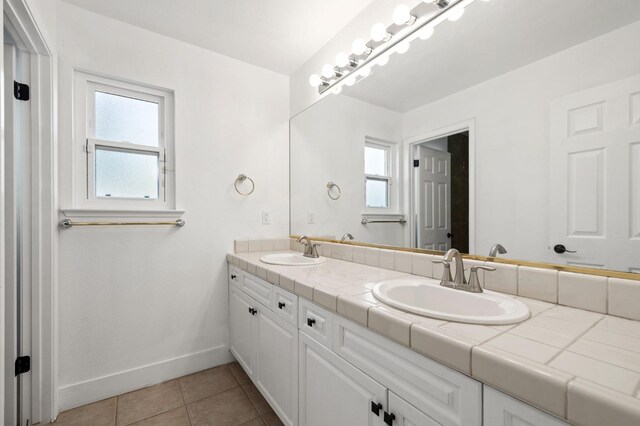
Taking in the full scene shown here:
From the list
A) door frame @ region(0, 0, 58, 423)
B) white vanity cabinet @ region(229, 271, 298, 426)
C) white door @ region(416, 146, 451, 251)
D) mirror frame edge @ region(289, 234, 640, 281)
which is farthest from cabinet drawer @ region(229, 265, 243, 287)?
white door @ region(416, 146, 451, 251)

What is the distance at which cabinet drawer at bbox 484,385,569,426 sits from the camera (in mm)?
512

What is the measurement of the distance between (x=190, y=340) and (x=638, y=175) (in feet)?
7.88

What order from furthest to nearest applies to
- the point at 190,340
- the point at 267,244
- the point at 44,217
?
the point at 267,244, the point at 190,340, the point at 44,217

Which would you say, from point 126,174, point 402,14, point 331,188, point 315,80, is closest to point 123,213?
point 126,174

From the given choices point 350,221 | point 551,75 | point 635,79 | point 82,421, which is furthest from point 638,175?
point 82,421

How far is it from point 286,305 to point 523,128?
1.21 m

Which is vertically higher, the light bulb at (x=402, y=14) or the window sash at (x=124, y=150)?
the light bulb at (x=402, y=14)

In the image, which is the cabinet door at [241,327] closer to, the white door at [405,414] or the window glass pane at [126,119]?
the white door at [405,414]

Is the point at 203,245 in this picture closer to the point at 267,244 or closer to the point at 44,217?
the point at 267,244

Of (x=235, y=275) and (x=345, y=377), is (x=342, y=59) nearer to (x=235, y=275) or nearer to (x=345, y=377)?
(x=235, y=275)

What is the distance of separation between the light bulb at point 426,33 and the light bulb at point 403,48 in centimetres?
8

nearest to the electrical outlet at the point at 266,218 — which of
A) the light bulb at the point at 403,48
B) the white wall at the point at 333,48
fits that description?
the white wall at the point at 333,48

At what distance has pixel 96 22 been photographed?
1720 millimetres

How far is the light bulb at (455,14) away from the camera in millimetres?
1233
